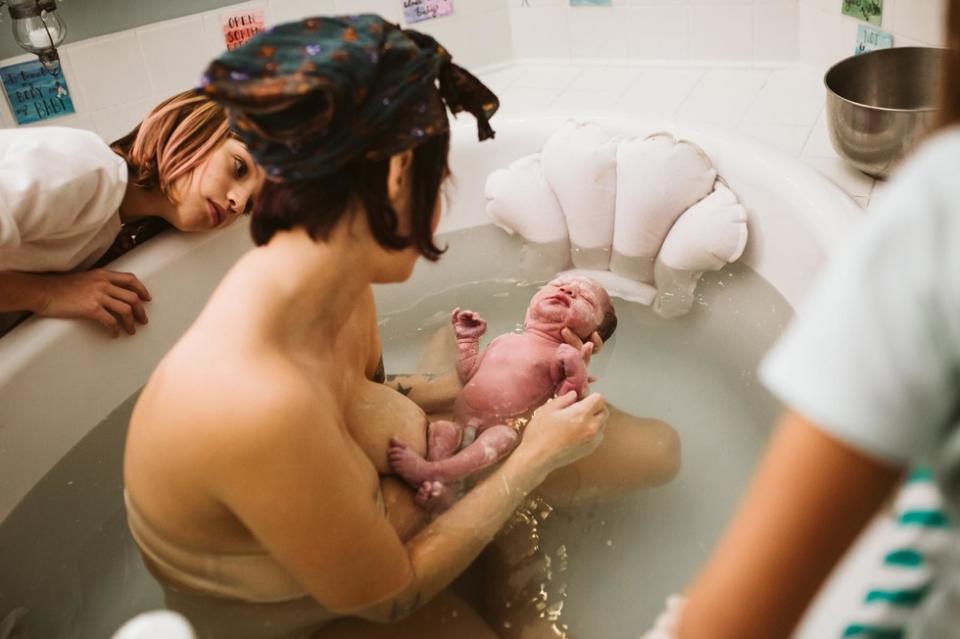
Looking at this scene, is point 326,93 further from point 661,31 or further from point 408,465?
point 661,31

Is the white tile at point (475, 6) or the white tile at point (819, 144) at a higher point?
the white tile at point (475, 6)

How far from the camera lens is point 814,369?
1.48 ft

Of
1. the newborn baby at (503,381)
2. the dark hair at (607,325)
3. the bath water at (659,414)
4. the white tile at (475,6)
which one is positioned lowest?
the bath water at (659,414)

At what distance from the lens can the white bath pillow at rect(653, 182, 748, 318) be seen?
1750mm

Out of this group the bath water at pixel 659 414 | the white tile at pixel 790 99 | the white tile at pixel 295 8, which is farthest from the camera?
the white tile at pixel 295 8

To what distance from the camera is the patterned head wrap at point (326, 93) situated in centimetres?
87

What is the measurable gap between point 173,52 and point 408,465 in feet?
5.33

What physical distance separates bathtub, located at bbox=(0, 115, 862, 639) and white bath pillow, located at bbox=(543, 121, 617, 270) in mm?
170

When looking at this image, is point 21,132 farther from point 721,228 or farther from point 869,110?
point 869,110

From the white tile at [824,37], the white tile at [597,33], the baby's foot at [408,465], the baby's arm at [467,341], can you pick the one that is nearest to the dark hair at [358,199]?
the baby's foot at [408,465]

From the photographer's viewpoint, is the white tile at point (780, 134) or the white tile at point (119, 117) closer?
the white tile at point (780, 134)

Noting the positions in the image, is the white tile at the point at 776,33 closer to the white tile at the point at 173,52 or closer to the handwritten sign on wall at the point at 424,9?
the handwritten sign on wall at the point at 424,9

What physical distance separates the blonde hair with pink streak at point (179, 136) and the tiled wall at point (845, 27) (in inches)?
53.6

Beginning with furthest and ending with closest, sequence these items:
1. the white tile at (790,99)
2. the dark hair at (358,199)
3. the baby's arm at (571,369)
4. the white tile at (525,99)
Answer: the white tile at (525,99) < the white tile at (790,99) < the baby's arm at (571,369) < the dark hair at (358,199)
